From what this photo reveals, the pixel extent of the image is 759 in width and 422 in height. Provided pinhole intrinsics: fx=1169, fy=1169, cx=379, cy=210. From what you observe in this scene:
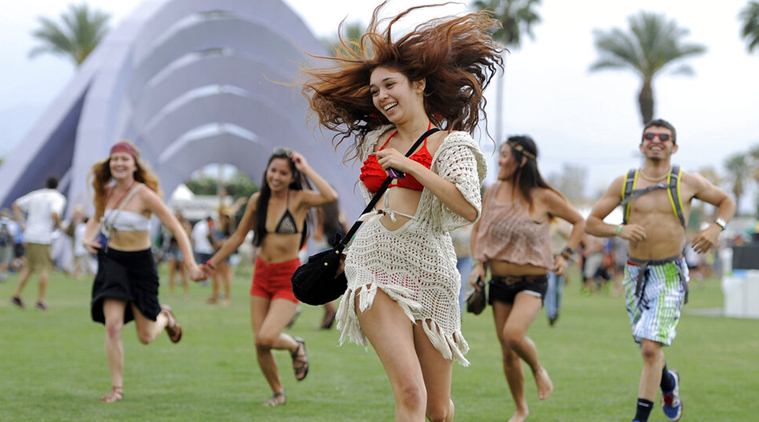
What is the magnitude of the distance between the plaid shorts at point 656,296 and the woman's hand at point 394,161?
10.9 feet

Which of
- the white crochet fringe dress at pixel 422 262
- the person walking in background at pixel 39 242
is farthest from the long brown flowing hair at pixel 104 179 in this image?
the person walking in background at pixel 39 242

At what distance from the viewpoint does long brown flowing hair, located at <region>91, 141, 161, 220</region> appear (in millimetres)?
8664

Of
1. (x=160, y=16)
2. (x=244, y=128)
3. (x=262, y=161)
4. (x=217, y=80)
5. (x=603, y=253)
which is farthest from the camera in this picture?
(x=262, y=161)

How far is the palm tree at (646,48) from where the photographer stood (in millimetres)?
47062

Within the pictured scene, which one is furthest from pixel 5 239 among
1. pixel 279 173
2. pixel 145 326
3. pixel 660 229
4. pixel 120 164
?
pixel 660 229

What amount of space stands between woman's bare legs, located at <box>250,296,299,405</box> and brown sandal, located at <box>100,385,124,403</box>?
1.06 metres

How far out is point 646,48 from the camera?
47500 millimetres

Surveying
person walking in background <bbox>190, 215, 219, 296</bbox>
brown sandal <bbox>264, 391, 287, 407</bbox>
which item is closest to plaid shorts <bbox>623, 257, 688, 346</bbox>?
brown sandal <bbox>264, 391, 287, 407</bbox>

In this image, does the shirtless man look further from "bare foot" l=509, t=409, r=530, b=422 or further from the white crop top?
the white crop top

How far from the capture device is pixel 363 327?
191 inches

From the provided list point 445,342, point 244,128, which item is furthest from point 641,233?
point 244,128

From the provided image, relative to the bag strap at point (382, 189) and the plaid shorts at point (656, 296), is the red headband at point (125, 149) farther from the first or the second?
the bag strap at point (382, 189)

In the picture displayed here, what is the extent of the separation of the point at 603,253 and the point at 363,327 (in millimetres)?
27358

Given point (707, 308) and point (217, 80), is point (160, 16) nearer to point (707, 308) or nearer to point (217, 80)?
point (217, 80)
